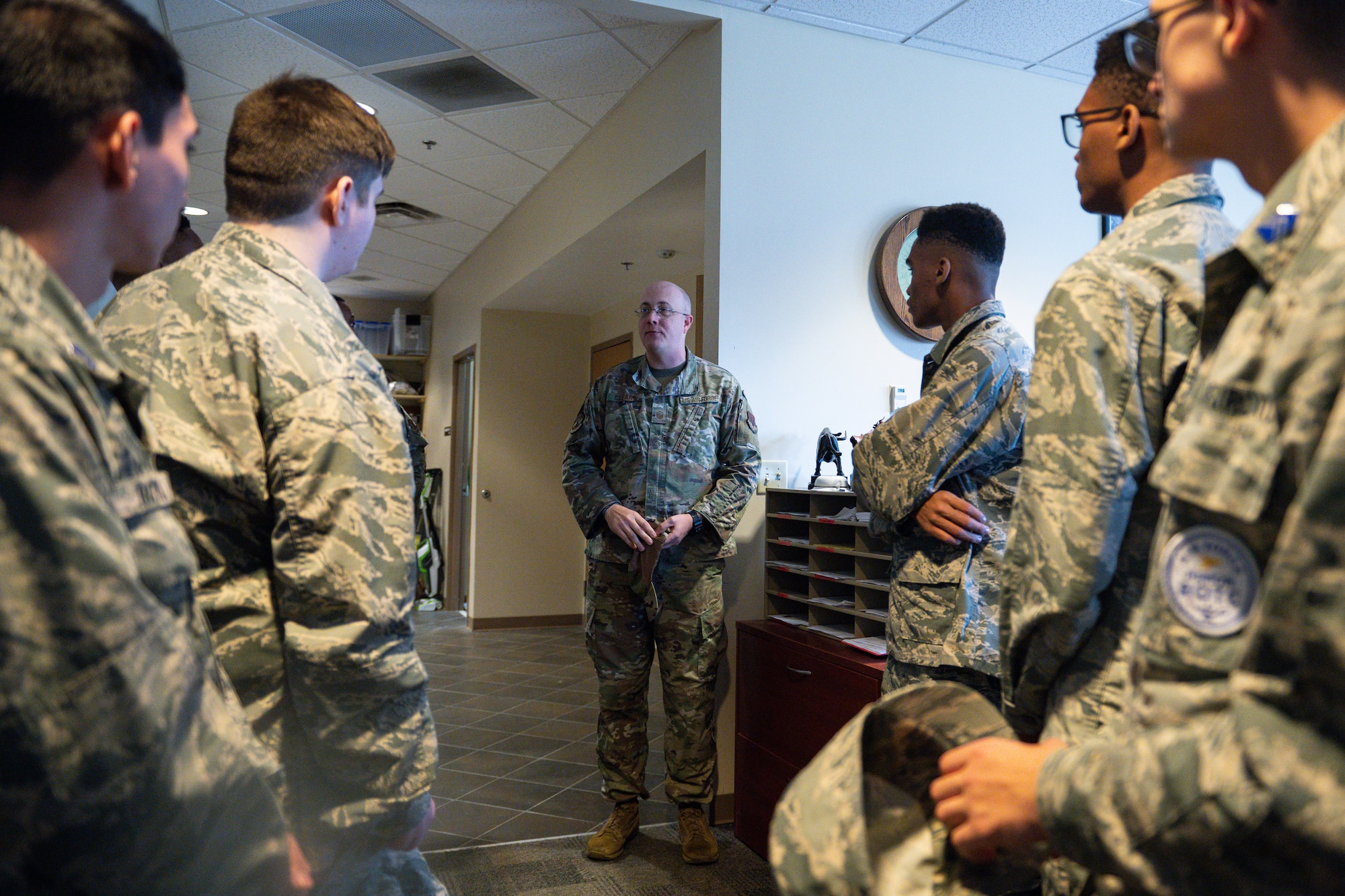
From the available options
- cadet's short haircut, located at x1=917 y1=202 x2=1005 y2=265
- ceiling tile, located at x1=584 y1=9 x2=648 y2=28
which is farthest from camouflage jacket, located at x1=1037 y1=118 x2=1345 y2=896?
ceiling tile, located at x1=584 y1=9 x2=648 y2=28

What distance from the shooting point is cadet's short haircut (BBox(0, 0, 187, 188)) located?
661 mm

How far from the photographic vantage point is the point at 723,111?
3.07 metres

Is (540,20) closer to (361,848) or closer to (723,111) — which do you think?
(723,111)

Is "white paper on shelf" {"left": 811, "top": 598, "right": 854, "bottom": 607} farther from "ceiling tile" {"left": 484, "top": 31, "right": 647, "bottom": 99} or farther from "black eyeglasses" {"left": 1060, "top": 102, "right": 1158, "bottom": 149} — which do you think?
"ceiling tile" {"left": 484, "top": 31, "right": 647, "bottom": 99}

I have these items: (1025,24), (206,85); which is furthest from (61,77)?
(206,85)

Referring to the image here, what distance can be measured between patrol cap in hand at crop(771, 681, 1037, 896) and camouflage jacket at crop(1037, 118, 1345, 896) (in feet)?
0.49

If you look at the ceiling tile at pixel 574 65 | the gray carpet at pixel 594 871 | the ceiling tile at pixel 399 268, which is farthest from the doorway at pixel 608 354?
the gray carpet at pixel 594 871

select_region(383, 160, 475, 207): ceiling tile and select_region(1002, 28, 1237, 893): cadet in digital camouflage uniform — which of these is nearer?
select_region(1002, 28, 1237, 893): cadet in digital camouflage uniform

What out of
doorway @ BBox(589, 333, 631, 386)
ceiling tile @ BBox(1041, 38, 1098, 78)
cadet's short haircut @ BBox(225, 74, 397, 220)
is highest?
ceiling tile @ BBox(1041, 38, 1098, 78)

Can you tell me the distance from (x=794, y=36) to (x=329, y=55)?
6.56 feet

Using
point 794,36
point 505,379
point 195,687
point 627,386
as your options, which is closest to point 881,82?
point 794,36

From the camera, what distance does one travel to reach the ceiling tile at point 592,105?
3992 millimetres

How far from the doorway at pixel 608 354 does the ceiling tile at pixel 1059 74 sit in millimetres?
3346

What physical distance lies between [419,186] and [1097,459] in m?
5.08
